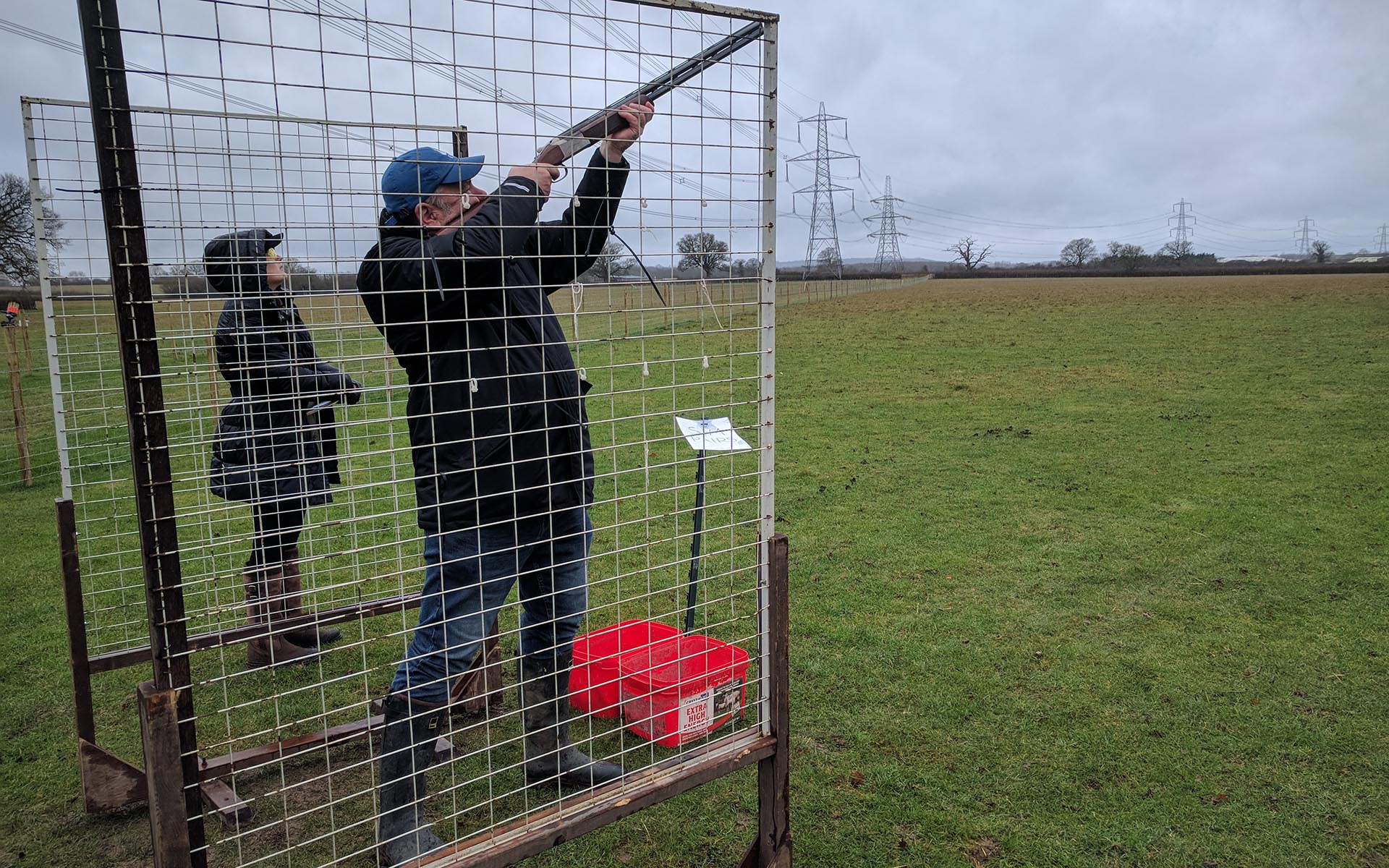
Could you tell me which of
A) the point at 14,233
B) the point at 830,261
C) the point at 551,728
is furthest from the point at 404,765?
the point at 830,261

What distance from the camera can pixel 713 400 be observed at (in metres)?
10.5

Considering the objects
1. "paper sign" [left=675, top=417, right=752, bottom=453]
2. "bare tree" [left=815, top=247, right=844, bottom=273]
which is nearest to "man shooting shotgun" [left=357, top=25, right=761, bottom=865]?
"paper sign" [left=675, top=417, right=752, bottom=453]

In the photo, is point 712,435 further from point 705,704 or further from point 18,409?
point 18,409

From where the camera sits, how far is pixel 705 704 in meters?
3.07

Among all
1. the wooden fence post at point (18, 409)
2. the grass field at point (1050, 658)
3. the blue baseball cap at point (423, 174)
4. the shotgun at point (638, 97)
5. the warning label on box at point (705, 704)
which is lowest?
the grass field at point (1050, 658)

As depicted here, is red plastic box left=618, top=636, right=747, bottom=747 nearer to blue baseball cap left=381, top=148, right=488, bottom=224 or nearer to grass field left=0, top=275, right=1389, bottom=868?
grass field left=0, top=275, right=1389, bottom=868

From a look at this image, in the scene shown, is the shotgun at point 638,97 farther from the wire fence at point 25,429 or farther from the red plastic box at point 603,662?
the wire fence at point 25,429

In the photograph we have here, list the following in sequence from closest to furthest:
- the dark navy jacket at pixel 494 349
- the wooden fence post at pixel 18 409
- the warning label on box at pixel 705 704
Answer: the dark navy jacket at pixel 494 349, the warning label on box at pixel 705 704, the wooden fence post at pixel 18 409

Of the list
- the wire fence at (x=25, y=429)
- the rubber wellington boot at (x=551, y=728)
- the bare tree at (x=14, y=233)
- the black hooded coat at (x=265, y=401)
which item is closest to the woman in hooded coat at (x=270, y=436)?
the black hooded coat at (x=265, y=401)

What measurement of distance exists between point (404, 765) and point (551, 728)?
1.74 ft

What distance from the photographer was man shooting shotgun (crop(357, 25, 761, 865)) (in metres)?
2.10

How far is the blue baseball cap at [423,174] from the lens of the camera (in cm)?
216

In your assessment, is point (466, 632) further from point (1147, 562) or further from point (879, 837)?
point (1147, 562)

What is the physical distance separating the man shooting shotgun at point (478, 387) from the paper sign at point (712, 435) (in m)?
0.63
